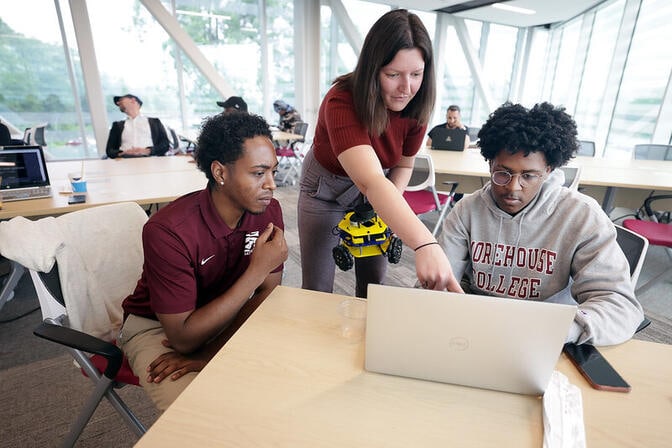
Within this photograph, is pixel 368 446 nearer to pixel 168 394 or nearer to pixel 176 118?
pixel 168 394

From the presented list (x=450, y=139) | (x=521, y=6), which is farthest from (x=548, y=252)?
(x=521, y=6)

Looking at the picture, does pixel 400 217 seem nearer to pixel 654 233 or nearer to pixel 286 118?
pixel 654 233

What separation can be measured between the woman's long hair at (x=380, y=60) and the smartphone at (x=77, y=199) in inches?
65.7

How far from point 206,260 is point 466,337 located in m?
0.83

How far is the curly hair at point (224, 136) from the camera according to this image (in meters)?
1.19

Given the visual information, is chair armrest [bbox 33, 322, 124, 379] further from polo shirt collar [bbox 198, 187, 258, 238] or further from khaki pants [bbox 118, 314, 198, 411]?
polo shirt collar [bbox 198, 187, 258, 238]

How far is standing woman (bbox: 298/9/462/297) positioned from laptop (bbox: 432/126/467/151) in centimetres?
277

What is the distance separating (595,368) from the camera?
820 mm

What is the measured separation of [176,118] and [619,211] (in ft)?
24.2

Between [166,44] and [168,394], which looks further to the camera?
[166,44]

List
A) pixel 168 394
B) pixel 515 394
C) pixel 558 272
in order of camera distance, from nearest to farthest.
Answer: pixel 515 394
pixel 168 394
pixel 558 272

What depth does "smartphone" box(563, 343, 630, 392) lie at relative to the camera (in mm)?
775

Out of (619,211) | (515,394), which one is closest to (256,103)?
(619,211)

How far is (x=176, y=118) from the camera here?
7016mm
